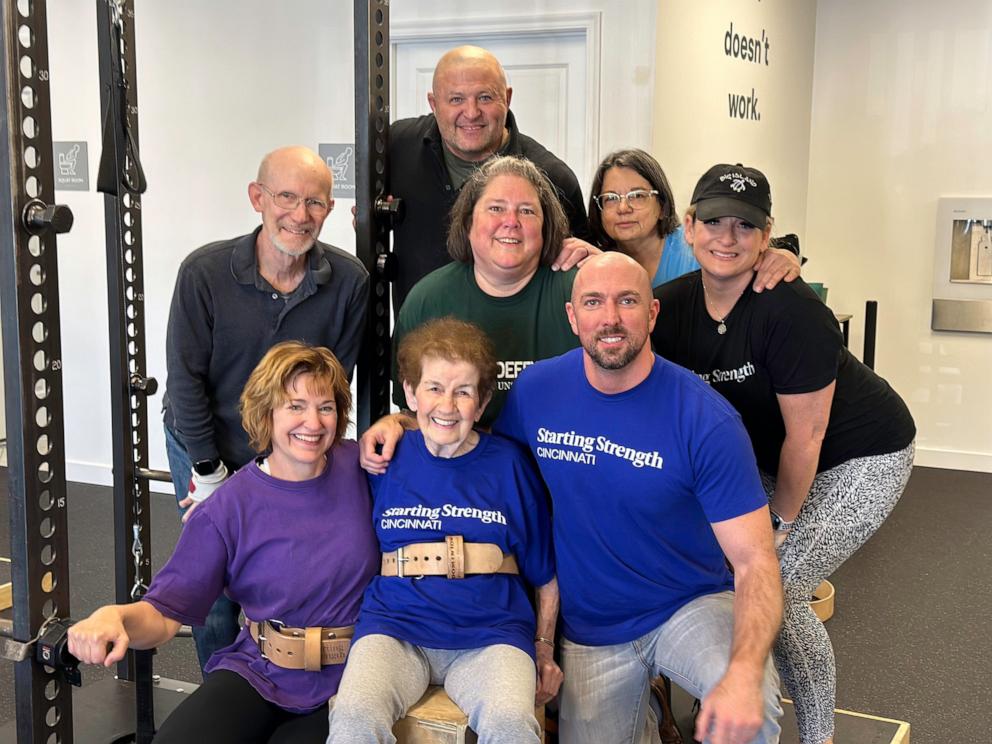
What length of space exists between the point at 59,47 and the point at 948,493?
5.48m

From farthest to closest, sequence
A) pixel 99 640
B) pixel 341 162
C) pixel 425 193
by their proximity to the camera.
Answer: pixel 341 162
pixel 425 193
pixel 99 640

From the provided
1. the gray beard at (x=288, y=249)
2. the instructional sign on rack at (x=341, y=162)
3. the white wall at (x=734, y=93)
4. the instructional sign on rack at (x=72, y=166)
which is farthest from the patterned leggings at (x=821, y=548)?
the instructional sign on rack at (x=72, y=166)

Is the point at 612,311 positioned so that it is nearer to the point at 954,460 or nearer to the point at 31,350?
the point at 31,350

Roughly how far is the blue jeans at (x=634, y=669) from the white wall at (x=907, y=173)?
16.0ft

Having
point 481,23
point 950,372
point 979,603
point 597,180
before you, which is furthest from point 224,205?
point 950,372

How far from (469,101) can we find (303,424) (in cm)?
108

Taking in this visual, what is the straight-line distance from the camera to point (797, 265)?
235 cm

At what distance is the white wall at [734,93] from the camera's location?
15.6ft

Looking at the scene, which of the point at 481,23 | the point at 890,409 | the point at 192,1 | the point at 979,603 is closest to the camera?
the point at 890,409

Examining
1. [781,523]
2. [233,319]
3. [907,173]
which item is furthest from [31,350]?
[907,173]

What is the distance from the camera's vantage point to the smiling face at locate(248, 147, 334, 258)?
92.6 inches

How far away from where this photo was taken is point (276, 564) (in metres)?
2.11

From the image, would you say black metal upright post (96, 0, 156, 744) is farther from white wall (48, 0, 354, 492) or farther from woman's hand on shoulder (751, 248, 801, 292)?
white wall (48, 0, 354, 492)

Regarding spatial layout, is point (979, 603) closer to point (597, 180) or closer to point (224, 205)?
point (597, 180)
